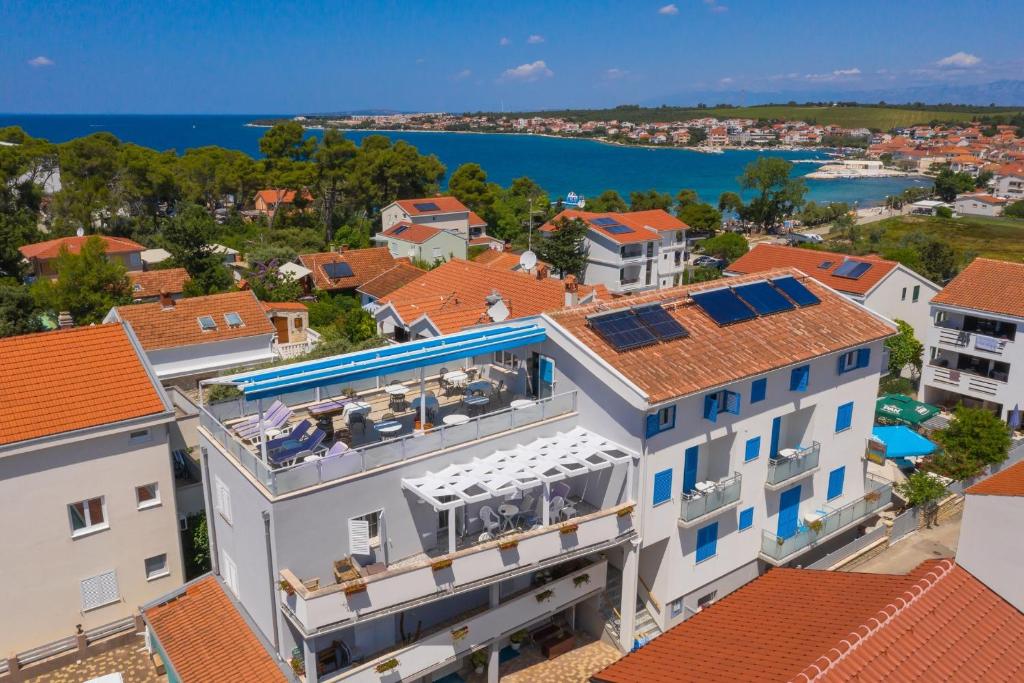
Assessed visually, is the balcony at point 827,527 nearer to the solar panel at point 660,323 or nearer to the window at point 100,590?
the solar panel at point 660,323

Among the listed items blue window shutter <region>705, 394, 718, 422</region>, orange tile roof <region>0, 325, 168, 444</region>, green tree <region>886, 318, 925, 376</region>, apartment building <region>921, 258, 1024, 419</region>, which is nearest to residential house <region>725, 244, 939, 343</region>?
green tree <region>886, 318, 925, 376</region>

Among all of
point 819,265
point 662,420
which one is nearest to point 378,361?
point 662,420

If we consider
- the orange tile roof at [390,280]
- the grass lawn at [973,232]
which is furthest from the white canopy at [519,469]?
the grass lawn at [973,232]

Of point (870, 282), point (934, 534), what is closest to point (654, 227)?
point (870, 282)

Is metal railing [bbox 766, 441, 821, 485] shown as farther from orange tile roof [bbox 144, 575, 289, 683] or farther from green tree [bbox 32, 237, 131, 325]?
green tree [bbox 32, 237, 131, 325]

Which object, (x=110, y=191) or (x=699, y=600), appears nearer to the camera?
(x=699, y=600)

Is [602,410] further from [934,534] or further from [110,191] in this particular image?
[110,191]

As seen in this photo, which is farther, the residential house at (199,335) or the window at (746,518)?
the residential house at (199,335)

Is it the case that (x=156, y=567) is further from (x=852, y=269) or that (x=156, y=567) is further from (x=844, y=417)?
(x=852, y=269)
